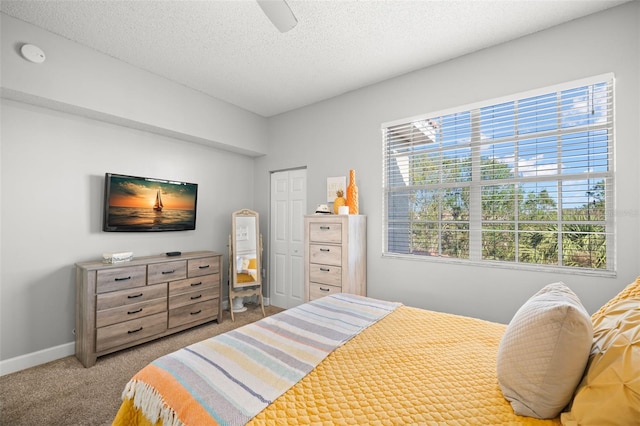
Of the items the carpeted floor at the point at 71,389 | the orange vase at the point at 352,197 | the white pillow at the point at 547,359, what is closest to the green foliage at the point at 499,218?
the orange vase at the point at 352,197

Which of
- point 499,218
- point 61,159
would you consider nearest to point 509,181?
point 499,218

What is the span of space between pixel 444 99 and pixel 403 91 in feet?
1.54

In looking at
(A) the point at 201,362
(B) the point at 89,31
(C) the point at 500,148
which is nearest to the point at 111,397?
(A) the point at 201,362

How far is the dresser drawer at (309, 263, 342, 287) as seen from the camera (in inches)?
120

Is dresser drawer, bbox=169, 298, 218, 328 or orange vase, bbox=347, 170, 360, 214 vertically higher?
orange vase, bbox=347, 170, 360, 214

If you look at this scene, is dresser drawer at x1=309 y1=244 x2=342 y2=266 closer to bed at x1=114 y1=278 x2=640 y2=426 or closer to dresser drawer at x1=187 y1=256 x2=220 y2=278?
dresser drawer at x1=187 y1=256 x2=220 y2=278

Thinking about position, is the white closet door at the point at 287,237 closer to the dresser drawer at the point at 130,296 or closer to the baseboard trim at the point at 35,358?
the dresser drawer at the point at 130,296

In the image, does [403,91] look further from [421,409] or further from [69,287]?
[69,287]

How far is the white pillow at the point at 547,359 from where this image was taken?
884 mm

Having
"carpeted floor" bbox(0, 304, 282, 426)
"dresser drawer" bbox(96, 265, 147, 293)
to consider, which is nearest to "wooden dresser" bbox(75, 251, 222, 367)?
"dresser drawer" bbox(96, 265, 147, 293)

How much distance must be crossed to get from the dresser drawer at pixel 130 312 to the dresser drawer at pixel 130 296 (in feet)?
0.12

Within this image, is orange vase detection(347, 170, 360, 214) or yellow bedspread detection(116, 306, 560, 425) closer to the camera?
yellow bedspread detection(116, 306, 560, 425)

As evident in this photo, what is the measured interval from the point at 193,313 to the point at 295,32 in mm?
3125

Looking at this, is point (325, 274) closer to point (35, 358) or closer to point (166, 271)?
point (166, 271)
